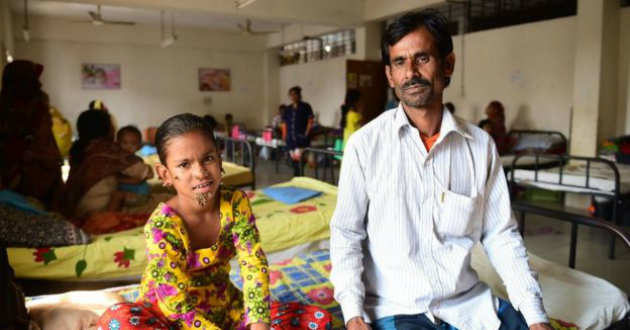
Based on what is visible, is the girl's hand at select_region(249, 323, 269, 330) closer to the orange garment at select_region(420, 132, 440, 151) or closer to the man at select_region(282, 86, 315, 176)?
the orange garment at select_region(420, 132, 440, 151)

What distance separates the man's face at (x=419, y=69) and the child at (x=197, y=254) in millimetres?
722

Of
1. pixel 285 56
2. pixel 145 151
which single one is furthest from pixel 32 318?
pixel 285 56

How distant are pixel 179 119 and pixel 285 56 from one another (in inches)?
533

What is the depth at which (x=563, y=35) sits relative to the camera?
7.01m

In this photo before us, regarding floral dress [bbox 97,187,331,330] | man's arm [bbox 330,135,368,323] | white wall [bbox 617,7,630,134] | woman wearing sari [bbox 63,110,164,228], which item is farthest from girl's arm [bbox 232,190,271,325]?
white wall [bbox 617,7,630,134]

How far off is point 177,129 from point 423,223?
0.93 m

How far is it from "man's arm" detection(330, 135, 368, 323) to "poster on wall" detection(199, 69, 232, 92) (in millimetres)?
13085

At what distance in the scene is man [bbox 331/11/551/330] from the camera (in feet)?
5.47

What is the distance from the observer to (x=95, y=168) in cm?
343

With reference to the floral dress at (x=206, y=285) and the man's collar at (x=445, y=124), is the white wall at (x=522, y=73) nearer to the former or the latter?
the man's collar at (x=445, y=124)

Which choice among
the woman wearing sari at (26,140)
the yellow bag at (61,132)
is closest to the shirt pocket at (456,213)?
the woman wearing sari at (26,140)

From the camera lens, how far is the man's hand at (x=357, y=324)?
155cm

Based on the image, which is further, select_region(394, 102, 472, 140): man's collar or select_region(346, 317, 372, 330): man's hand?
select_region(394, 102, 472, 140): man's collar

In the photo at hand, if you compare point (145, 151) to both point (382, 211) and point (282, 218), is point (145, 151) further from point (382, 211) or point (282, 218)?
point (382, 211)
